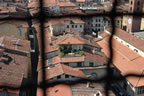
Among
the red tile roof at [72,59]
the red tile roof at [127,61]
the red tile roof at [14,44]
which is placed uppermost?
the red tile roof at [14,44]

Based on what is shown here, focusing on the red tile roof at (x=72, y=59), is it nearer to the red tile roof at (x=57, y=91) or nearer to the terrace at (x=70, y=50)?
the terrace at (x=70, y=50)

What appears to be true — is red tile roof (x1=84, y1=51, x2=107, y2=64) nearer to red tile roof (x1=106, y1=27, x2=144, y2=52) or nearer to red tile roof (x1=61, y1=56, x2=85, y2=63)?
red tile roof (x1=61, y1=56, x2=85, y2=63)

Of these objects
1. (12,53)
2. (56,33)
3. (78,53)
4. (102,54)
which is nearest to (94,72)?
(78,53)

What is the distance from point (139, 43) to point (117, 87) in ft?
6.78

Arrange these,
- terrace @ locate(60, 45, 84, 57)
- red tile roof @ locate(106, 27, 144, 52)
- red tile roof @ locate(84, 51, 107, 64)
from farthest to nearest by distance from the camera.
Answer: red tile roof @ locate(106, 27, 144, 52), red tile roof @ locate(84, 51, 107, 64), terrace @ locate(60, 45, 84, 57)

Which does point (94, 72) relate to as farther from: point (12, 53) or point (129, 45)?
point (129, 45)

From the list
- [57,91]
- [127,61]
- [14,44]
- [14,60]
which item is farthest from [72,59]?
[57,91]

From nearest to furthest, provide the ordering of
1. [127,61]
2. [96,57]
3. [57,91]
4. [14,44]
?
[57,91], [14,44], [96,57], [127,61]

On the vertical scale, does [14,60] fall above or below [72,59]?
above

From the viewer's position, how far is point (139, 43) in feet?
20.4

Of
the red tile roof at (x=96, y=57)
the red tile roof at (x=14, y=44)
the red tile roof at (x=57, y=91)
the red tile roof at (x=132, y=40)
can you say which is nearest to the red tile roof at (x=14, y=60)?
the red tile roof at (x=14, y=44)

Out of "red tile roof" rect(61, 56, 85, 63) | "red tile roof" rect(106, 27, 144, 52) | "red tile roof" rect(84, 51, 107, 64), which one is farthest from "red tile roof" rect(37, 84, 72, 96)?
"red tile roof" rect(106, 27, 144, 52)

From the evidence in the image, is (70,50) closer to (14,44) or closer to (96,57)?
(96,57)

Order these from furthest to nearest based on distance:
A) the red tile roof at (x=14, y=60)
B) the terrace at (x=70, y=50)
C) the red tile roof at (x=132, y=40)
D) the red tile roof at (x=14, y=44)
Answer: the red tile roof at (x=132, y=40)
the terrace at (x=70, y=50)
the red tile roof at (x=14, y=44)
the red tile roof at (x=14, y=60)
